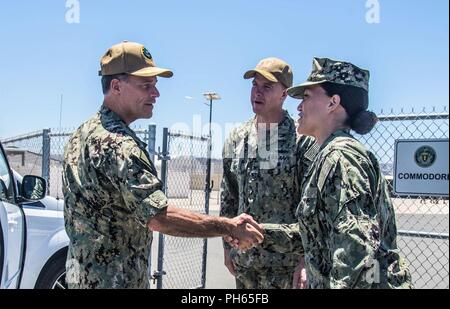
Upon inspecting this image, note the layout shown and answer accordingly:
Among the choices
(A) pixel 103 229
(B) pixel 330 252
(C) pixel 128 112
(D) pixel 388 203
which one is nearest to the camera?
(B) pixel 330 252

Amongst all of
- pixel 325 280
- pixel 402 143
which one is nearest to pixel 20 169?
pixel 402 143

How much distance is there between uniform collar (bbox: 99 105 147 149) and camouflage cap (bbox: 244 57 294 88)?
1.25 metres

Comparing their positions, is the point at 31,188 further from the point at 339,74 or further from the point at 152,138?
the point at 339,74

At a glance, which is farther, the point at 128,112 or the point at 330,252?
the point at 128,112

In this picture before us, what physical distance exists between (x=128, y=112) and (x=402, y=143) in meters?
2.15

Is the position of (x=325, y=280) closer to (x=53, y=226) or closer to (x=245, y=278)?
(x=245, y=278)

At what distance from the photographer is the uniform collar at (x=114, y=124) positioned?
2519 mm

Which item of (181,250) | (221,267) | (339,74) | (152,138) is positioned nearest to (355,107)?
(339,74)

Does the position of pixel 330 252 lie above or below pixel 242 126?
below

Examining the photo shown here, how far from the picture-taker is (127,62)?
2.68 m

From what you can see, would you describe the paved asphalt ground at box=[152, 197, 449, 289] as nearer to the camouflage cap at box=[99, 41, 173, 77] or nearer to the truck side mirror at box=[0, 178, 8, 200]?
the truck side mirror at box=[0, 178, 8, 200]

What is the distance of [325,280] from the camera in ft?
6.68

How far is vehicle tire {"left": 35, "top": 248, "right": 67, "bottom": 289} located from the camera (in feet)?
14.0

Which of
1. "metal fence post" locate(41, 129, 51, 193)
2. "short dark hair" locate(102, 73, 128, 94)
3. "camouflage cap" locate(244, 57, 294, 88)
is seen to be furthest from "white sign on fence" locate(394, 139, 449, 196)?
"metal fence post" locate(41, 129, 51, 193)
